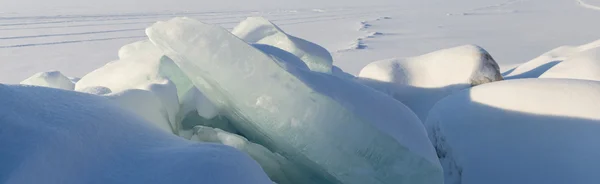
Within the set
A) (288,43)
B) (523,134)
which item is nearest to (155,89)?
(288,43)

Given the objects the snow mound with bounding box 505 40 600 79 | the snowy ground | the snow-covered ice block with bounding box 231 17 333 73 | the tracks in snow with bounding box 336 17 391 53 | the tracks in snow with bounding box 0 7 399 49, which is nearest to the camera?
the snow-covered ice block with bounding box 231 17 333 73

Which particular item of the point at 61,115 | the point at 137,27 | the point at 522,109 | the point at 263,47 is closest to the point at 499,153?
the point at 522,109

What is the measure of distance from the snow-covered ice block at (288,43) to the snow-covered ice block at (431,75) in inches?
20.9

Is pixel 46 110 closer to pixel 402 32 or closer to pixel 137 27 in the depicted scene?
pixel 402 32

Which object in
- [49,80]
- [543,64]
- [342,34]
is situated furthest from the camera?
[342,34]

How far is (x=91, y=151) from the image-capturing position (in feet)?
3.27

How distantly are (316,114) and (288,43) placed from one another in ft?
4.22

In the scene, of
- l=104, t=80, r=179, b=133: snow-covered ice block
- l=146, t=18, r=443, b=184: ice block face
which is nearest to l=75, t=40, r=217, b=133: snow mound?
l=104, t=80, r=179, b=133: snow-covered ice block

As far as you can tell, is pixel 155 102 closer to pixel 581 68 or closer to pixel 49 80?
pixel 49 80

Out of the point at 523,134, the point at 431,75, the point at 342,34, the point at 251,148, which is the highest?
the point at 251,148

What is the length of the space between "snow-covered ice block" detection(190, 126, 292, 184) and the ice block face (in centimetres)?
8

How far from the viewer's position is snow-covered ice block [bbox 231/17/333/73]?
2.54m

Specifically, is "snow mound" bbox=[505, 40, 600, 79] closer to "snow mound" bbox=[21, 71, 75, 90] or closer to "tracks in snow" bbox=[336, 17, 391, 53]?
"snow mound" bbox=[21, 71, 75, 90]

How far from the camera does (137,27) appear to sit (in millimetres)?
10414
